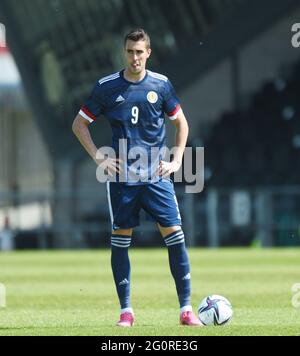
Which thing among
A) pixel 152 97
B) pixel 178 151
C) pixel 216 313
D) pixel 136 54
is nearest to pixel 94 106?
pixel 152 97

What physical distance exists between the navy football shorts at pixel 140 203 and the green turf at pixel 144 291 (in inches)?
30.3

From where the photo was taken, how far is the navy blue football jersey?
30.5 feet

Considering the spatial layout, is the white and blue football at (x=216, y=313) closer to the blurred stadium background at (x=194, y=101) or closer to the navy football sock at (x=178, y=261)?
the navy football sock at (x=178, y=261)

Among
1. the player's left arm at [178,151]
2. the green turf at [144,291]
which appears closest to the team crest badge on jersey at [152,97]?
the player's left arm at [178,151]

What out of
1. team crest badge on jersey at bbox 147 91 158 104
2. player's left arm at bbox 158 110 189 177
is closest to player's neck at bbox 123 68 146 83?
team crest badge on jersey at bbox 147 91 158 104

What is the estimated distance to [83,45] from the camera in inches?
1307

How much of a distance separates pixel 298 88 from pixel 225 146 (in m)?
2.46

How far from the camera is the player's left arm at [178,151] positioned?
930cm

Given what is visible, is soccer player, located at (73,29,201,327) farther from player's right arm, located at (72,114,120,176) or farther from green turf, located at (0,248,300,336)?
green turf, located at (0,248,300,336)

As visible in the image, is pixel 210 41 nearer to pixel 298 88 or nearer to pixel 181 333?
pixel 298 88

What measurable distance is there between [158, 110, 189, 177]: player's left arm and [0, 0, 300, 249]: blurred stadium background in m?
16.4

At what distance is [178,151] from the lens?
9.45 meters

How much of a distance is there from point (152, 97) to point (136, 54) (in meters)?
0.36

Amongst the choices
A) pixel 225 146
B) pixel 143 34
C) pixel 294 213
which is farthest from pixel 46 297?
pixel 225 146
